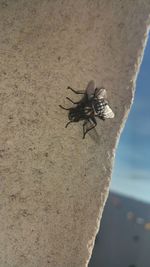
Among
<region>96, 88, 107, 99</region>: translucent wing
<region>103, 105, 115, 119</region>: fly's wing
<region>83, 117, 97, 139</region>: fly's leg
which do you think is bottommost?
<region>83, 117, 97, 139</region>: fly's leg

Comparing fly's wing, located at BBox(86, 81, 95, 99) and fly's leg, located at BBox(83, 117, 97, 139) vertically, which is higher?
fly's wing, located at BBox(86, 81, 95, 99)

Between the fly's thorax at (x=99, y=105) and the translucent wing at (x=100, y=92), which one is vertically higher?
the translucent wing at (x=100, y=92)
